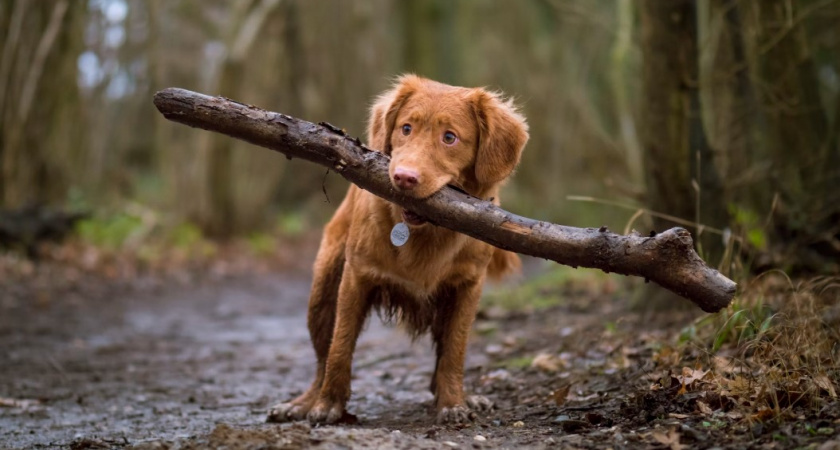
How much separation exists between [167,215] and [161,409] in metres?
11.8

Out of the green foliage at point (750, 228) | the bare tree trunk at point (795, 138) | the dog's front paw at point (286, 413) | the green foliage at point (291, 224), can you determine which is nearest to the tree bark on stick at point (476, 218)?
the dog's front paw at point (286, 413)

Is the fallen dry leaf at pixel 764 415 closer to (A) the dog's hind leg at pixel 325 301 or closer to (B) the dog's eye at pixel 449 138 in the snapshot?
(B) the dog's eye at pixel 449 138

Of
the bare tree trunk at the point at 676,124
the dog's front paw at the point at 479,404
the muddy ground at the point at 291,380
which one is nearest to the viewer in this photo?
the muddy ground at the point at 291,380

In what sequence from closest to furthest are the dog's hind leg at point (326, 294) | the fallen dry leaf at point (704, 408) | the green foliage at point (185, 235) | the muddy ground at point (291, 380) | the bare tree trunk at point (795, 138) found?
the muddy ground at point (291, 380) → the fallen dry leaf at point (704, 408) → the dog's hind leg at point (326, 294) → the bare tree trunk at point (795, 138) → the green foliage at point (185, 235)

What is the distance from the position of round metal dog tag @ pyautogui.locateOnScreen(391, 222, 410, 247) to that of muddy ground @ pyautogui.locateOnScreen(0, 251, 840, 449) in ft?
3.29

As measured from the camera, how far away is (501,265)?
5711 millimetres

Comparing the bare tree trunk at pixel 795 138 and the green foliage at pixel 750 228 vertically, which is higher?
the bare tree trunk at pixel 795 138

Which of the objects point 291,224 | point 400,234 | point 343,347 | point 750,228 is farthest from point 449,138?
point 291,224

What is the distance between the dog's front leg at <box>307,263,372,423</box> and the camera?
4773 mm

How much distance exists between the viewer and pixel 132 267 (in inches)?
481

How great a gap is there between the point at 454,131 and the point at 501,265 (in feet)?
5.08

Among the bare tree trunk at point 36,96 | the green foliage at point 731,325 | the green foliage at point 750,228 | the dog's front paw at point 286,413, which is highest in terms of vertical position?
the bare tree trunk at point 36,96

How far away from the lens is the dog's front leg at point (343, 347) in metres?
4.77

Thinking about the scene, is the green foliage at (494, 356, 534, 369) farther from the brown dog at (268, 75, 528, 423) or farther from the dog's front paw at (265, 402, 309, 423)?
the dog's front paw at (265, 402, 309, 423)
